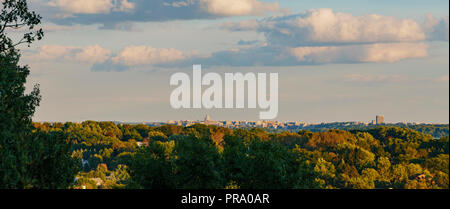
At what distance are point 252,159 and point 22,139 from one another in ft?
44.1

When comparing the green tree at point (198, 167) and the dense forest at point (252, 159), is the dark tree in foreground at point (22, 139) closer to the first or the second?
the dense forest at point (252, 159)

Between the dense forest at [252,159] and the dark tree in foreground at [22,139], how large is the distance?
1.12m

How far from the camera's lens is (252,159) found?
31484 mm

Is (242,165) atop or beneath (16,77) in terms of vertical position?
beneath

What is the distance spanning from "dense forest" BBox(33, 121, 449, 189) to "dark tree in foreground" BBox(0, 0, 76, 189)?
3.68 feet

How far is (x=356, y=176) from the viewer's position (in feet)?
339

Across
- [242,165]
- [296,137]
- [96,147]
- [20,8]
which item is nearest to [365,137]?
[296,137]

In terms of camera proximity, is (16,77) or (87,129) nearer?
(16,77)

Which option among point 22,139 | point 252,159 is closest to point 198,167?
point 252,159

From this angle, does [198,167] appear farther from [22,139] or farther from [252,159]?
[22,139]
